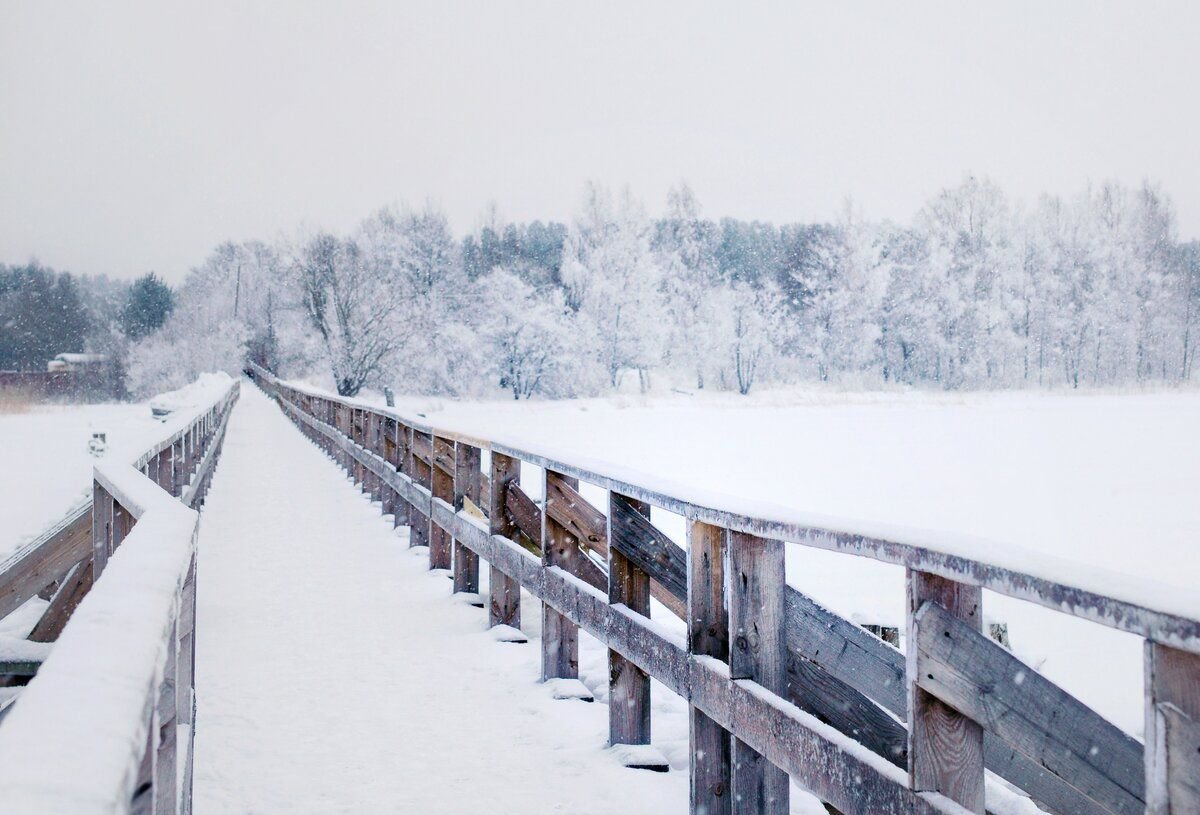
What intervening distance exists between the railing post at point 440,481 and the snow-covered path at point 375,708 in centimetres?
21

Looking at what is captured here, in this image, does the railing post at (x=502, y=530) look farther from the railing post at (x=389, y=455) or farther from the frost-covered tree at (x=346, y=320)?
the frost-covered tree at (x=346, y=320)

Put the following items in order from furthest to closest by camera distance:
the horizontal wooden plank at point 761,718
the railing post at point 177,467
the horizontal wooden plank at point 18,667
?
the railing post at point 177,467 < the horizontal wooden plank at point 18,667 < the horizontal wooden plank at point 761,718

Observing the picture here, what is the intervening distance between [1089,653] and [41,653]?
293 inches

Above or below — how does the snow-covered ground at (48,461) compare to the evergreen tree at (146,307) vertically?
below

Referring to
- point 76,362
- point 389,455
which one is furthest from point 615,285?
point 76,362

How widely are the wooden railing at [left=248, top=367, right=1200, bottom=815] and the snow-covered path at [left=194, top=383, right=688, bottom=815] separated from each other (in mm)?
428

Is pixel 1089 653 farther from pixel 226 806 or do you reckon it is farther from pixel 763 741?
pixel 226 806

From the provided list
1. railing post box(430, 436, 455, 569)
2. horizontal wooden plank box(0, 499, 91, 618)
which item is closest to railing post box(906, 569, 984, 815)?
horizontal wooden plank box(0, 499, 91, 618)

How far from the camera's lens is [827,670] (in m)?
3.45

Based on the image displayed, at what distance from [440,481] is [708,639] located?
5011mm

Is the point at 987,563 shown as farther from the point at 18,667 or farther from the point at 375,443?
the point at 375,443

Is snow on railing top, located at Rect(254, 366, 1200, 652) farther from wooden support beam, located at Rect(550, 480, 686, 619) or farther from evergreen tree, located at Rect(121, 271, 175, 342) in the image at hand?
evergreen tree, located at Rect(121, 271, 175, 342)

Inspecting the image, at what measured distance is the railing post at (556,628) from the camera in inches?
213

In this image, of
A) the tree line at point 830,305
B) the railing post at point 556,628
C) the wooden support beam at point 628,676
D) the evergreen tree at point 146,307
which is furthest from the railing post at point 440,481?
the evergreen tree at point 146,307
